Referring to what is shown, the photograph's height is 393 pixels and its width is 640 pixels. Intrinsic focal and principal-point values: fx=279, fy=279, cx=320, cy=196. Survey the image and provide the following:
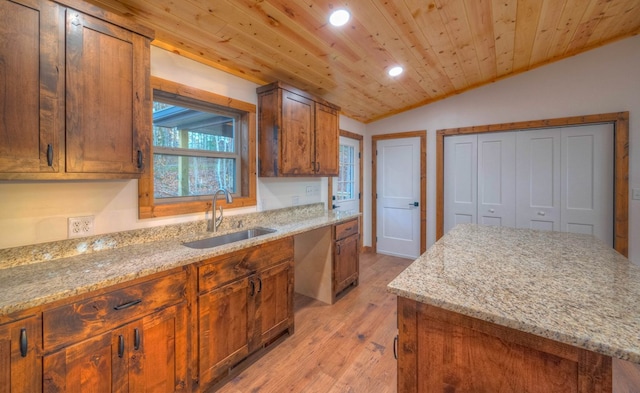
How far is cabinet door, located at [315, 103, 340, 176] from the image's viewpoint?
302 centimetres

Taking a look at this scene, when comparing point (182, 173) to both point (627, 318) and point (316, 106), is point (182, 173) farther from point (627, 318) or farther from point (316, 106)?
point (627, 318)

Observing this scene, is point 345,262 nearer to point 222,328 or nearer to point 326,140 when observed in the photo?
point 326,140

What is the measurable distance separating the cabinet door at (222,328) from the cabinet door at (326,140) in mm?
1610

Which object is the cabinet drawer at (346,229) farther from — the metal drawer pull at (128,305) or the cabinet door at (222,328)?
the metal drawer pull at (128,305)

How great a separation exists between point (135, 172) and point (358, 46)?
6.32 ft

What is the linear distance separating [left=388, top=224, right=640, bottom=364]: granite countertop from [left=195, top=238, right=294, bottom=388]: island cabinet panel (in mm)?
1073

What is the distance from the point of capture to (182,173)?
2.27 meters

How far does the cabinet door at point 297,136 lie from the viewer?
2.61 metres

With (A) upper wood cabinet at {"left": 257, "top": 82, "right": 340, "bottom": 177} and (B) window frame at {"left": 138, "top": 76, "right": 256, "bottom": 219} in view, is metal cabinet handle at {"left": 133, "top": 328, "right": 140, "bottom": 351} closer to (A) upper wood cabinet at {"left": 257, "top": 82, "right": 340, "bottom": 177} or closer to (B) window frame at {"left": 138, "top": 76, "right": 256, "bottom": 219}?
(B) window frame at {"left": 138, "top": 76, "right": 256, "bottom": 219}

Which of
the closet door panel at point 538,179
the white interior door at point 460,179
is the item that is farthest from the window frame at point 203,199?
the closet door panel at point 538,179

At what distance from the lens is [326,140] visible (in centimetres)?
314

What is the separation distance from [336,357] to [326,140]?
2116mm

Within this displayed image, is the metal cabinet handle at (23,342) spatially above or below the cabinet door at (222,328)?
above

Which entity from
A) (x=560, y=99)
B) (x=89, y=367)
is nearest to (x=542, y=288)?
(x=89, y=367)
